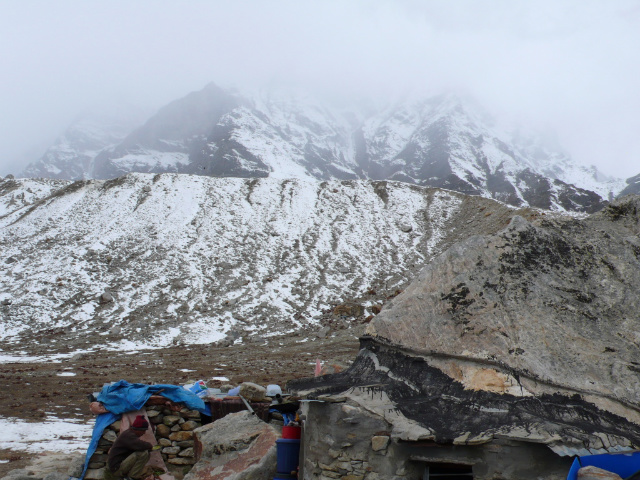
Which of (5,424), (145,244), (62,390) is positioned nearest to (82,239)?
(145,244)

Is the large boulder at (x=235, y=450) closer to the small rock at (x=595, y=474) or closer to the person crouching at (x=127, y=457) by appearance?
the person crouching at (x=127, y=457)

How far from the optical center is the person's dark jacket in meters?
7.30

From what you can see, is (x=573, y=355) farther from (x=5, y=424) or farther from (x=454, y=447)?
(x=5, y=424)

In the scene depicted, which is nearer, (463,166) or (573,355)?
Result: (573,355)

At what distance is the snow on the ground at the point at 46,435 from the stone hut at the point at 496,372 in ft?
20.0

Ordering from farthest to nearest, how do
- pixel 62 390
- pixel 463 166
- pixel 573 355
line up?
1. pixel 463 166
2. pixel 62 390
3. pixel 573 355

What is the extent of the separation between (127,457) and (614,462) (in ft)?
22.1

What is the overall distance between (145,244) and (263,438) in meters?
31.9

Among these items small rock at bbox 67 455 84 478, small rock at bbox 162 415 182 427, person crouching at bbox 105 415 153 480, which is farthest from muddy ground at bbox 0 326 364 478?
small rock at bbox 162 415 182 427

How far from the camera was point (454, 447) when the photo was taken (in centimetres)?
526

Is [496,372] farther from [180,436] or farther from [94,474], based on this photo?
[94,474]

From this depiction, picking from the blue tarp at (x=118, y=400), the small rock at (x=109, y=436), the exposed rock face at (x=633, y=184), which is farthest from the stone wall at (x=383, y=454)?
the exposed rock face at (x=633, y=184)

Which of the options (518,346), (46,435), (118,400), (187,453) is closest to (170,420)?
(187,453)

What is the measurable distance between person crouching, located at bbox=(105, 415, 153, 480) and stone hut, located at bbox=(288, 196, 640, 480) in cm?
288
